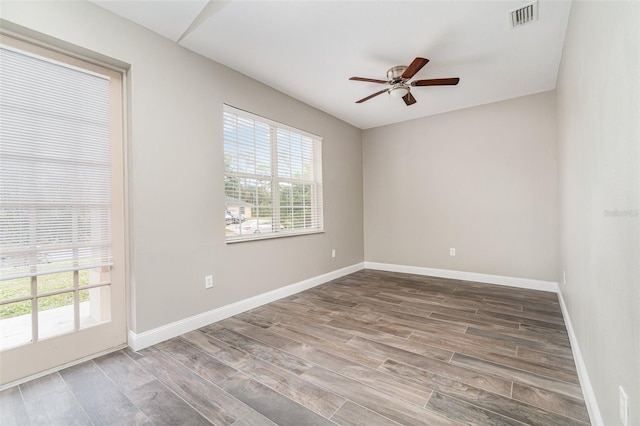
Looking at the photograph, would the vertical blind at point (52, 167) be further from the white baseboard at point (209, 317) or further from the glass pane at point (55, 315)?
the white baseboard at point (209, 317)

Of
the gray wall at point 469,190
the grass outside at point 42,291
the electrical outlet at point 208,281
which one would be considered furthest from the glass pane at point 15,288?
the gray wall at point 469,190

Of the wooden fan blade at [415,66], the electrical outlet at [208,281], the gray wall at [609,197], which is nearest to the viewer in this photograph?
the gray wall at [609,197]

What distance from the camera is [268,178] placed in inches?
136

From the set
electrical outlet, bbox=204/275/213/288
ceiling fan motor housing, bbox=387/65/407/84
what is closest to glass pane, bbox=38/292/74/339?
electrical outlet, bbox=204/275/213/288

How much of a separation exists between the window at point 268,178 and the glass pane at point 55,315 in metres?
1.35

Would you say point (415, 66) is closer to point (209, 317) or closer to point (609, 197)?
point (609, 197)

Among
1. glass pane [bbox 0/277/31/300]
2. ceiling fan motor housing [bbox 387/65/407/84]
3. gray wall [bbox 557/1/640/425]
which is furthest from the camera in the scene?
ceiling fan motor housing [bbox 387/65/407/84]

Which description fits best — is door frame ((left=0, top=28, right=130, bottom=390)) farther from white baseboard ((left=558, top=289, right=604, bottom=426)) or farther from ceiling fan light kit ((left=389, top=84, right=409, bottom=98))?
white baseboard ((left=558, top=289, right=604, bottom=426))

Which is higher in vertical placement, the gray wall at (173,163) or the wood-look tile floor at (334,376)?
the gray wall at (173,163)

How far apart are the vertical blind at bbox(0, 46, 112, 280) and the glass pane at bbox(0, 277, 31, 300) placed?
0.15 feet

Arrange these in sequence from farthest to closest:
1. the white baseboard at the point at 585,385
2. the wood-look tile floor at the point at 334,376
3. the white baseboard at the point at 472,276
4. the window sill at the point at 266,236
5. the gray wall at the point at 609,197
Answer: the white baseboard at the point at 472,276 < the window sill at the point at 266,236 < the wood-look tile floor at the point at 334,376 < the white baseboard at the point at 585,385 < the gray wall at the point at 609,197

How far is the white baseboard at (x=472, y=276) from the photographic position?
12.1 feet

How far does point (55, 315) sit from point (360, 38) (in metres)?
3.26

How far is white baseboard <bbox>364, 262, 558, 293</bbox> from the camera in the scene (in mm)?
3695
